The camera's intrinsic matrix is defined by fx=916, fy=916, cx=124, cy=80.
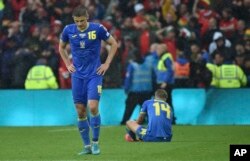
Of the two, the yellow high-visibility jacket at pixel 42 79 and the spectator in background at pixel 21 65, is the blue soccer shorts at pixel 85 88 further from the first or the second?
the spectator in background at pixel 21 65

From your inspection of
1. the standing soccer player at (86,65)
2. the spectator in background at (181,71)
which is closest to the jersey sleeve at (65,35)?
the standing soccer player at (86,65)

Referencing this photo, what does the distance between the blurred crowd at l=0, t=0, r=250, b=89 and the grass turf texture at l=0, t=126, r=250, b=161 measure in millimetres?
2208

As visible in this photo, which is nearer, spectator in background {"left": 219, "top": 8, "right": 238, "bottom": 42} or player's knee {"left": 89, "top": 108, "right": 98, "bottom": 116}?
player's knee {"left": 89, "top": 108, "right": 98, "bottom": 116}

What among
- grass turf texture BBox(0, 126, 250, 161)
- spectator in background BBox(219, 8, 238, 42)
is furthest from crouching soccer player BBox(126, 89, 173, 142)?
spectator in background BBox(219, 8, 238, 42)

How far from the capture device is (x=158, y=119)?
1655cm

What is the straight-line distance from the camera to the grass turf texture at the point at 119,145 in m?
14.1

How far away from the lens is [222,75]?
77.3 feet

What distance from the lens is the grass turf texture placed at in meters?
14.1

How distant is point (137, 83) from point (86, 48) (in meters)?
8.95

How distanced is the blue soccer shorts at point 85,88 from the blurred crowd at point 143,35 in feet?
28.6

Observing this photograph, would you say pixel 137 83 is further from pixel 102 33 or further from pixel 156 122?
pixel 102 33

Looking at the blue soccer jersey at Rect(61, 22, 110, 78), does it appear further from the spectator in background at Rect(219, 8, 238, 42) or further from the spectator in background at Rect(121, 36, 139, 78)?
the spectator in background at Rect(219, 8, 238, 42)

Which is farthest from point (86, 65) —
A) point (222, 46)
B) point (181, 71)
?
point (222, 46)

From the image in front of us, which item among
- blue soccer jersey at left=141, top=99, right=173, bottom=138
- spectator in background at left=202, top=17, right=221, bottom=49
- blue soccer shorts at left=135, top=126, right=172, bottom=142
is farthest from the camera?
spectator in background at left=202, top=17, right=221, bottom=49
